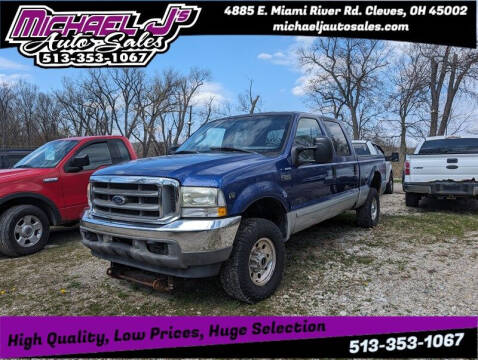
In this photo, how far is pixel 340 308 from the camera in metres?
3.26

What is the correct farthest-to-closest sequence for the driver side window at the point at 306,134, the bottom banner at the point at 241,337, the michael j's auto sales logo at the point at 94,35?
the michael j's auto sales logo at the point at 94,35 < the driver side window at the point at 306,134 < the bottom banner at the point at 241,337

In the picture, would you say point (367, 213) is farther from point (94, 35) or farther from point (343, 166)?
point (94, 35)

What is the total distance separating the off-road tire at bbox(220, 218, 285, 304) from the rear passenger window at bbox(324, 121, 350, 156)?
7.40 feet

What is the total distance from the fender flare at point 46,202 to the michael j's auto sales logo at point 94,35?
194 inches

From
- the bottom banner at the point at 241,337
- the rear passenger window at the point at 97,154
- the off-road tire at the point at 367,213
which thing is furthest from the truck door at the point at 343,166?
the rear passenger window at the point at 97,154

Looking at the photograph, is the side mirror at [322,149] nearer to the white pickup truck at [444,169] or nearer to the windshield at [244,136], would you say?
the windshield at [244,136]

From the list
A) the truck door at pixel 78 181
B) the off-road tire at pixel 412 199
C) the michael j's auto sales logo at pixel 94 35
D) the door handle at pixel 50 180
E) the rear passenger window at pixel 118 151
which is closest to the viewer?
the door handle at pixel 50 180

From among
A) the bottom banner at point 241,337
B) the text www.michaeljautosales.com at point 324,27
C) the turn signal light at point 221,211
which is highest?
the text www.michaeljautosales.com at point 324,27

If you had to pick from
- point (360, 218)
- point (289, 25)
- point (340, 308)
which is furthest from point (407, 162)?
point (340, 308)

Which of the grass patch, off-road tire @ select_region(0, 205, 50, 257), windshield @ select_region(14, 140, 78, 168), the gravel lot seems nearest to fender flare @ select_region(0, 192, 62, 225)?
off-road tire @ select_region(0, 205, 50, 257)

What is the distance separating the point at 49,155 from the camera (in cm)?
612

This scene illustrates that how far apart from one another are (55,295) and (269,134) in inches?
120

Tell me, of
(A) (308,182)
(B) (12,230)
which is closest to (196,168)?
Result: (A) (308,182)

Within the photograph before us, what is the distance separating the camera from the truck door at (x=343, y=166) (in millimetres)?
4880
